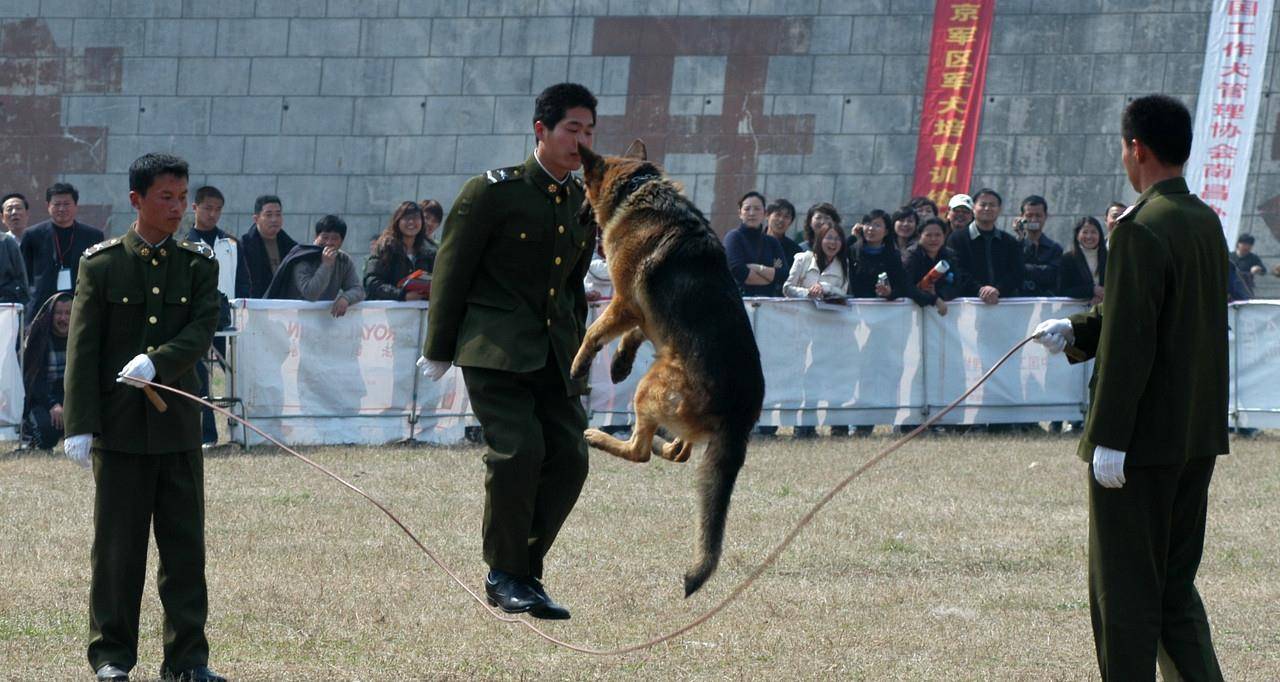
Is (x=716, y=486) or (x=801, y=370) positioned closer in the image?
(x=716, y=486)

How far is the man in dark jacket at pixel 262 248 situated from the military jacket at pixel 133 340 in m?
6.89

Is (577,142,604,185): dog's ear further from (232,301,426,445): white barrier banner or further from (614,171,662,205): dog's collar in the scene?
(232,301,426,445): white barrier banner

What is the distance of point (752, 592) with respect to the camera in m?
7.63

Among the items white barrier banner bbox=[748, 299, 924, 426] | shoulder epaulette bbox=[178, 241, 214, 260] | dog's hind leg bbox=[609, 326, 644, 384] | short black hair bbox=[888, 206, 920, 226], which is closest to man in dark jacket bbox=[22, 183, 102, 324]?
white barrier banner bbox=[748, 299, 924, 426]

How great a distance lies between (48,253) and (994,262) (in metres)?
7.64

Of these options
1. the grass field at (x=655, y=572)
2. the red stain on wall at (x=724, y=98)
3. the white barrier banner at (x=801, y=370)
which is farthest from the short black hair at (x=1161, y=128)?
the red stain on wall at (x=724, y=98)

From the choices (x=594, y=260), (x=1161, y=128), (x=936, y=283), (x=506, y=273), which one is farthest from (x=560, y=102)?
(x=936, y=283)

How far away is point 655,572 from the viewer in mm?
A: 8031

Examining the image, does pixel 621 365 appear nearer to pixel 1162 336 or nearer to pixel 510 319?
pixel 510 319

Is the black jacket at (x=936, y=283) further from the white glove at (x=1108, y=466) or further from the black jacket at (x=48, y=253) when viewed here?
the white glove at (x=1108, y=466)

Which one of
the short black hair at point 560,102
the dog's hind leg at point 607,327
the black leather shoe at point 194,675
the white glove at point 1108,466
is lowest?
the black leather shoe at point 194,675

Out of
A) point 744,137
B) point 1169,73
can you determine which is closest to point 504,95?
point 744,137

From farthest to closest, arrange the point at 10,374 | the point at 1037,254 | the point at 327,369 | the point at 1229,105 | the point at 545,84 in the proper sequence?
the point at 545,84 < the point at 1229,105 < the point at 1037,254 < the point at 327,369 < the point at 10,374

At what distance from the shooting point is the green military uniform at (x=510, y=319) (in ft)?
18.8
